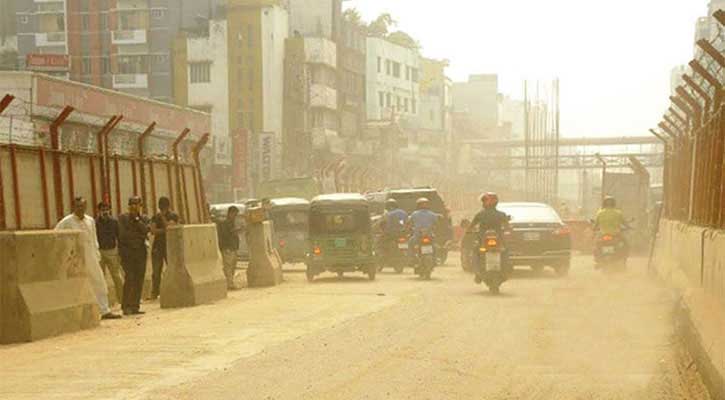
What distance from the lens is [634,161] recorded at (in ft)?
123

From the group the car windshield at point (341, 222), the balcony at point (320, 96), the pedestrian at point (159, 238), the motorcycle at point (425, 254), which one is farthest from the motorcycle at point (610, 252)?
the balcony at point (320, 96)

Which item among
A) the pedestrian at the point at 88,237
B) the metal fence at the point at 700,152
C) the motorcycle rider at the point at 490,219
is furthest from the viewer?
the motorcycle rider at the point at 490,219

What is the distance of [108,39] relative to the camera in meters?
77.4

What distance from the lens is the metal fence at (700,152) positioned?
44.5 ft

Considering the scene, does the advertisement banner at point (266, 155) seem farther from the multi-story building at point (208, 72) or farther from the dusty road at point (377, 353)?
the dusty road at point (377, 353)

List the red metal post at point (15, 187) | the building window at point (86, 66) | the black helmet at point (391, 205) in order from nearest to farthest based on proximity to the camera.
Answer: the red metal post at point (15, 187) → the black helmet at point (391, 205) → the building window at point (86, 66)

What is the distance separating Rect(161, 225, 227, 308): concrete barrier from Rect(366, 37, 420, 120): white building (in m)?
77.8

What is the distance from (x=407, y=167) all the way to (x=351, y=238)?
254 feet

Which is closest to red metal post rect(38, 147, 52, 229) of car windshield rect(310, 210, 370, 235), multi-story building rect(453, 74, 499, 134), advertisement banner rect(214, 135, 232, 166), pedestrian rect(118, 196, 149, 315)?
pedestrian rect(118, 196, 149, 315)

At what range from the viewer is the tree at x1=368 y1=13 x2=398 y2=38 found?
11075 cm

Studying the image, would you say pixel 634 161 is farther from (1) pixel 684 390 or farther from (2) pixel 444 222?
(1) pixel 684 390

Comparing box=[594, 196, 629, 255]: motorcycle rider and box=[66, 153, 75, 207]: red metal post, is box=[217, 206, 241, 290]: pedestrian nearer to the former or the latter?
box=[66, 153, 75, 207]: red metal post

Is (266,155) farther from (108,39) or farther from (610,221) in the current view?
(610,221)

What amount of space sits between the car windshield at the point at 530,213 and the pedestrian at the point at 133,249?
33.6ft
